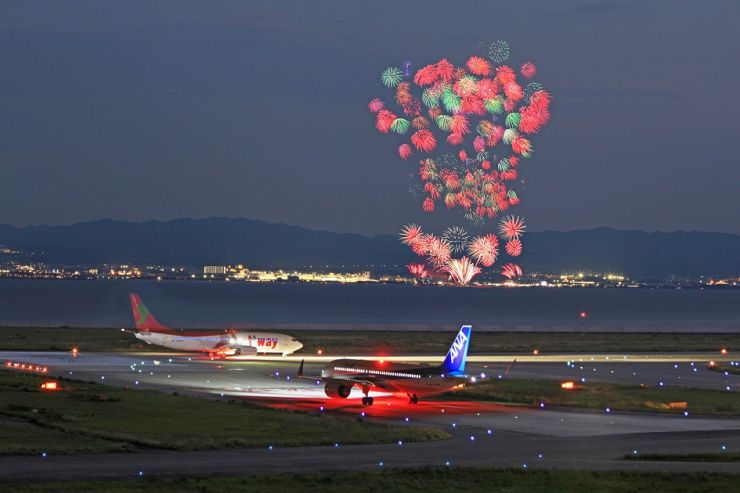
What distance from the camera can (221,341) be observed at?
81812mm

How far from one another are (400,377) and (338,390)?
294cm

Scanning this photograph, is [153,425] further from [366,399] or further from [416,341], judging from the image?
[416,341]

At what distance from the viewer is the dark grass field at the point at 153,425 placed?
34688mm

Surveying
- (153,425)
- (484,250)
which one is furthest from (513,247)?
(153,425)

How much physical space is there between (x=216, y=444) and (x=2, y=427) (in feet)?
24.4

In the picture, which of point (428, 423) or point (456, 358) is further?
point (456, 358)

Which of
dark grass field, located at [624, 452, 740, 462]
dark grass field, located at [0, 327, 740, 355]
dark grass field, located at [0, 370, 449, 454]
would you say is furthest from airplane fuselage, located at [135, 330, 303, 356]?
dark grass field, located at [624, 452, 740, 462]

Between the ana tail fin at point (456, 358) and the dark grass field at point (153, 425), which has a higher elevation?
the ana tail fin at point (456, 358)

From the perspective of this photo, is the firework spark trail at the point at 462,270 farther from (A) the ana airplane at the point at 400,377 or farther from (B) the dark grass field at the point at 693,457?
(B) the dark grass field at the point at 693,457

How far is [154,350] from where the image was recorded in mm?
85938

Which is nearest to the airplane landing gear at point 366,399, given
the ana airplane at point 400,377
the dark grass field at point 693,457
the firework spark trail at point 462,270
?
the ana airplane at point 400,377

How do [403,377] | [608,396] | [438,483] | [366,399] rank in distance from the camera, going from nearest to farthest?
1. [438,483]
2. [366,399]
3. [403,377]
4. [608,396]

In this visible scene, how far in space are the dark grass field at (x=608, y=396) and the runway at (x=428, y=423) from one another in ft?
8.32

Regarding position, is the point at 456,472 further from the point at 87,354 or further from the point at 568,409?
the point at 87,354
